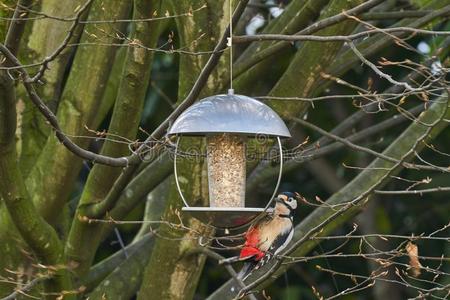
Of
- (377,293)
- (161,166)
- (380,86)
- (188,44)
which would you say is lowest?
(377,293)

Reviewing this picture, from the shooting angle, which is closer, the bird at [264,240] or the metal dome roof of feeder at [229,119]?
the metal dome roof of feeder at [229,119]

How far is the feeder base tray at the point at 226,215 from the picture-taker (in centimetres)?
415

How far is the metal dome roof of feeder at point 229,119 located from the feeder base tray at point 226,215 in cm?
→ 29

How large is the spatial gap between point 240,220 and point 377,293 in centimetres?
608

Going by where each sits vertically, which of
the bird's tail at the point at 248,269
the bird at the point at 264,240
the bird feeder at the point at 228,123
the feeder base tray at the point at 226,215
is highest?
the bird feeder at the point at 228,123

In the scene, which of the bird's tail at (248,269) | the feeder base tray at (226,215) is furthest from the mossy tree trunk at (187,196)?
the feeder base tray at (226,215)

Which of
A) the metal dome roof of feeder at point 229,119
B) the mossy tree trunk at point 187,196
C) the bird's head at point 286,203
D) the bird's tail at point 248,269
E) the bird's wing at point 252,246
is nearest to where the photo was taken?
the metal dome roof of feeder at point 229,119

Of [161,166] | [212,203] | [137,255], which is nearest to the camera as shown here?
[212,203]

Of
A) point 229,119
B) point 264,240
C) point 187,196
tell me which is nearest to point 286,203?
point 264,240

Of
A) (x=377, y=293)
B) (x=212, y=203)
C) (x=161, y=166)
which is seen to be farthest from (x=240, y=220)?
(x=377, y=293)

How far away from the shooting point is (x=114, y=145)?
229 inches

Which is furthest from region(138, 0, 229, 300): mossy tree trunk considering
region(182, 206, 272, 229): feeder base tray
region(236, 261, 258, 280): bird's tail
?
region(182, 206, 272, 229): feeder base tray

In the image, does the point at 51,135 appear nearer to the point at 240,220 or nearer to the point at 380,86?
the point at 240,220

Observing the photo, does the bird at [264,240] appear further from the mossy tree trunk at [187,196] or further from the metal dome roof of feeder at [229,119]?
the metal dome roof of feeder at [229,119]
